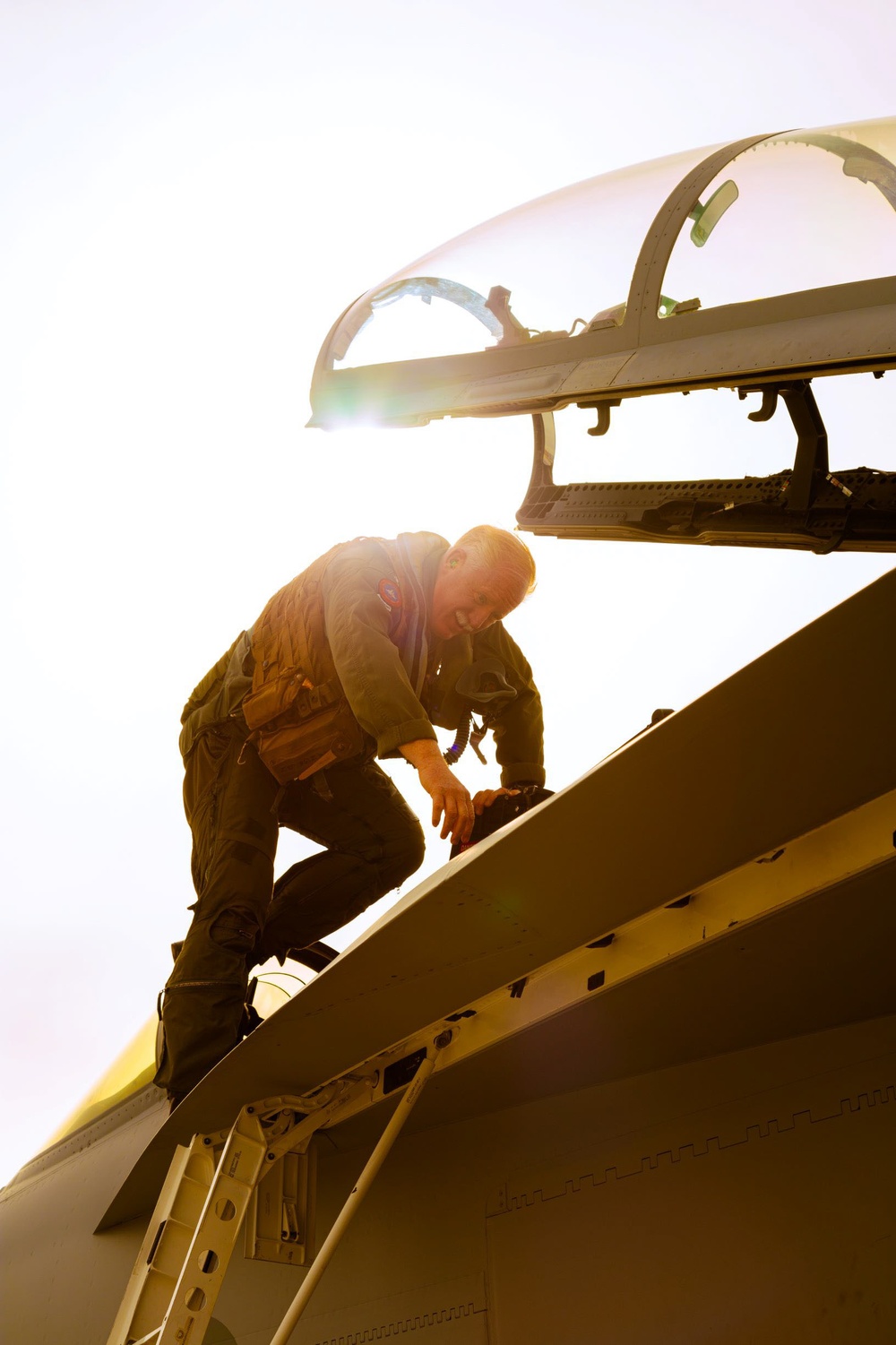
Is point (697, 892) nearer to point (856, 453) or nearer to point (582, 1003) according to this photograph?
point (582, 1003)

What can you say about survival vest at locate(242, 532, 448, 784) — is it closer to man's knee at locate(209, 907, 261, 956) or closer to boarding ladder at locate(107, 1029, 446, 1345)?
man's knee at locate(209, 907, 261, 956)

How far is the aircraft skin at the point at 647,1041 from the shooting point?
1857 millimetres

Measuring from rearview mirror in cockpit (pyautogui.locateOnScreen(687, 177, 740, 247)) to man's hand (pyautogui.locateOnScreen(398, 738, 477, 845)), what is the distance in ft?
4.75

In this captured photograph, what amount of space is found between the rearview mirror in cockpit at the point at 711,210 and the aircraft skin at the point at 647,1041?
1.9 inches

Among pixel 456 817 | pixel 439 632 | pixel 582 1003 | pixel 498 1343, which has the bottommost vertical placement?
pixel 498 1343

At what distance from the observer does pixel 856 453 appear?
262 centimetres

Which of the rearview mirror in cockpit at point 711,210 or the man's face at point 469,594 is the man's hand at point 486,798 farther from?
the rearview mirror in cockpit at point 711,210

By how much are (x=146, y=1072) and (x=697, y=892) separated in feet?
10.6

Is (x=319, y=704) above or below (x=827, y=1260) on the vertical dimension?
above

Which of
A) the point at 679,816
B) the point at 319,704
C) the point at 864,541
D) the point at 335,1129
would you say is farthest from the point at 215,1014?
the point at 864,541

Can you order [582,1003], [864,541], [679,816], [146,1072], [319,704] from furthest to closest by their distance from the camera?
[146,1072]
[319,704]
[864,541]
[582,1003]
[679,816]

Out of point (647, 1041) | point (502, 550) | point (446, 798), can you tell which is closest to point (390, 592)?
point (502, 550)

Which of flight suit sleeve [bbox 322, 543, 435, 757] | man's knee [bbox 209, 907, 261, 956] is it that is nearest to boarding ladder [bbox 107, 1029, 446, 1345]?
man's knee [bbox 209, 907, 261, 956]

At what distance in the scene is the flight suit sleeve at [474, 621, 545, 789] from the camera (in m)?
4.19
